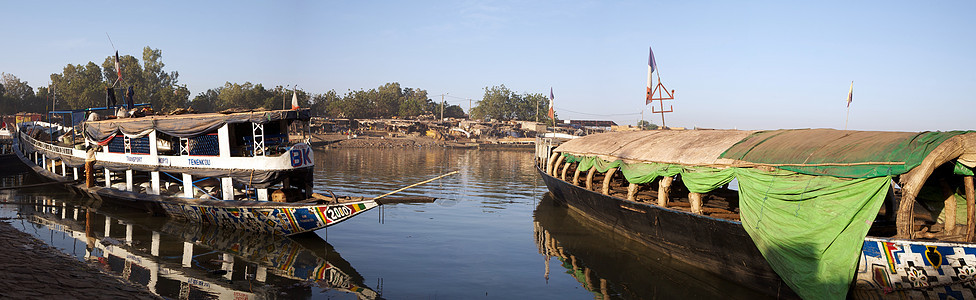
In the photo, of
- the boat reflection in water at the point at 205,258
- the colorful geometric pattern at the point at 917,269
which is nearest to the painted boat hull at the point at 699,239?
the colorful geometric pattern at the point at 917,269

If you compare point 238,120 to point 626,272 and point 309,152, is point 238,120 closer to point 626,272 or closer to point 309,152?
point 309,152

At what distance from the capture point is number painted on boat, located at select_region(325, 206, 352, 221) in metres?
12.9

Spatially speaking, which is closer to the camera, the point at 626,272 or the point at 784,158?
the point at 784,158

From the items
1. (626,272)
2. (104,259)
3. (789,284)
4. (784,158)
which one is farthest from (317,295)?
(784,158)

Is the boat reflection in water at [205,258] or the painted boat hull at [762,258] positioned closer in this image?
the painted boat hull at [762,258]

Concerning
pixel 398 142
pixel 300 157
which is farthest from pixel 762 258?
pixel 398 142

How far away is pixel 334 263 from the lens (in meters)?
12.7

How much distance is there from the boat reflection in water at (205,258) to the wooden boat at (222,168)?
0.61 metres

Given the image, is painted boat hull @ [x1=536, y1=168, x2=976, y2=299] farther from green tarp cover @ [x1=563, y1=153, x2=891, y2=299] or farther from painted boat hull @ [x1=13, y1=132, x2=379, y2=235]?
painted boat hull @ [x1=13, y1=132, x2=379, y2=235]

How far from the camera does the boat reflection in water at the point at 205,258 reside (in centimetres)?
1057

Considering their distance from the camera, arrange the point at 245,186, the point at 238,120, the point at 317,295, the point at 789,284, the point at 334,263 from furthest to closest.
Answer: the point at 245,186 < the point at 238,120 < the point at 334,263 < the point at 317,295 < the point at 789,284

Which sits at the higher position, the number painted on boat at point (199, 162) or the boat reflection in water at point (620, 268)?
the number painted on boat at point (199, 162)

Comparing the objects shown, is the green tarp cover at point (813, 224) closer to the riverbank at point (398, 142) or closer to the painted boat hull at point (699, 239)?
the painted boat hull at point (699, 239)

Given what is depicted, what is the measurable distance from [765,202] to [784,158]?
926 millimetres
